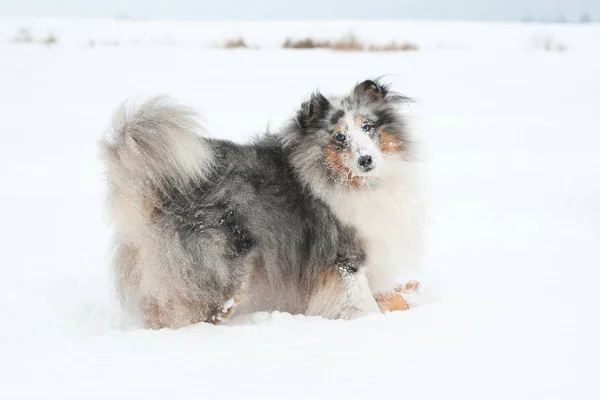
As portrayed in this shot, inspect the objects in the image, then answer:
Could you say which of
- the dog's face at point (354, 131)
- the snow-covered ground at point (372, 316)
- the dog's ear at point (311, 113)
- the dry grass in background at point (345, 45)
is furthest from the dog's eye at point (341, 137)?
the dry grass in background at point (345, 45)

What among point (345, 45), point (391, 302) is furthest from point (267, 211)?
point (345, 45)

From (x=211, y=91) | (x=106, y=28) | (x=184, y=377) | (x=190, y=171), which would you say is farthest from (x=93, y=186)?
(x=106, y=28)

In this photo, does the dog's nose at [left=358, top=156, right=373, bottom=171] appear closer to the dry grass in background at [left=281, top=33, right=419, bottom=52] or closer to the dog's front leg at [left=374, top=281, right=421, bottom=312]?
the dog's front leg at [left=374, top=281, right=421, bottom=312]

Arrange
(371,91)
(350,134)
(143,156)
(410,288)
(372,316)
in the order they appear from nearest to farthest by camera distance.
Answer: (143,156) < (372,316) < (350,134) < (371,91) < (410,288)

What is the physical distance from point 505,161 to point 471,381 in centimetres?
570

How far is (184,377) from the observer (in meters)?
2.96

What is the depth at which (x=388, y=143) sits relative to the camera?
4172 millimetres

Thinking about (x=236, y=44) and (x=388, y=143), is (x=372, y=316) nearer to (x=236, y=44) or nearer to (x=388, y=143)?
(x=388, y=143)

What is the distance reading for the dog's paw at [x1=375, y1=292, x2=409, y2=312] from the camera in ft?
13.4

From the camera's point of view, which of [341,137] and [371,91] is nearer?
[341,137]

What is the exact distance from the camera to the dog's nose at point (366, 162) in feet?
12.7

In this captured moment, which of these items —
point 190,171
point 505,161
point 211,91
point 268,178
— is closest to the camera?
point 190,171

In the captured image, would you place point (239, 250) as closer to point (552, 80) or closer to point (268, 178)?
point (268, 178)

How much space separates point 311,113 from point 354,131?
0.35 metres
